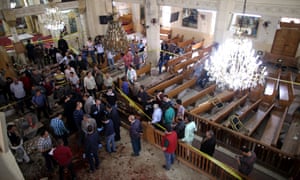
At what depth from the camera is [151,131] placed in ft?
21.8

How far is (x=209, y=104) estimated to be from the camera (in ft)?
28.5

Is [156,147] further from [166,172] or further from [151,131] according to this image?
[166,172]

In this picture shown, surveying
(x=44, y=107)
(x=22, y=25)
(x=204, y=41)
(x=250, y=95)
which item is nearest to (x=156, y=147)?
(x=44, y=107)

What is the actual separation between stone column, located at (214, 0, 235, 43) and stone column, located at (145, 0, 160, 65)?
3.48 m

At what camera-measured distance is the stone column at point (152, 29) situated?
41.6 feet

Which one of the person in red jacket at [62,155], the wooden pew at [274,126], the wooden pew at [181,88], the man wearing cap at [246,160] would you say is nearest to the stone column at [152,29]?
the wooden pew at [181,88]

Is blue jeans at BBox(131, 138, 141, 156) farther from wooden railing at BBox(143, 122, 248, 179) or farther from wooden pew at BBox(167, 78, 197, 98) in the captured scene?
wooden pew at BBox(167, 78, 197, 98)

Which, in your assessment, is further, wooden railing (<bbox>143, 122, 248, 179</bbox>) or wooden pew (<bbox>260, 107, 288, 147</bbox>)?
wooden pew (<bbox>260, 107, 288, 147</bbox>)

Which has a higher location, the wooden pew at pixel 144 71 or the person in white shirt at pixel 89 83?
the person in white shirt at pixel 89 83

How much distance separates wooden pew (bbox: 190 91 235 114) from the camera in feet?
26.9

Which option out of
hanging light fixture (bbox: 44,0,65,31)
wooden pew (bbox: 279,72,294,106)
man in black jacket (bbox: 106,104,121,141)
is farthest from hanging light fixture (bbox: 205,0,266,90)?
hanging light fixture (bbox: 44,0,65,31)

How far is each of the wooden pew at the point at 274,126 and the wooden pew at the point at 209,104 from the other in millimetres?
1708

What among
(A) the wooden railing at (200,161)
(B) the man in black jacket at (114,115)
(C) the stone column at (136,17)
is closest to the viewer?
(A) the wooden railing at (200,161)

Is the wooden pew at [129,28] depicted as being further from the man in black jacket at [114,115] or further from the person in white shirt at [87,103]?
the man in black jacket at [114,115]
